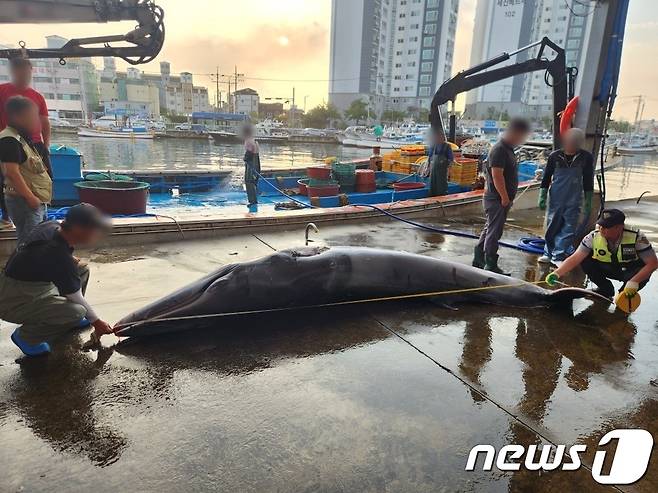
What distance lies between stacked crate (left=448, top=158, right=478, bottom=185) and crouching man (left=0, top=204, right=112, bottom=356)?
482 inches

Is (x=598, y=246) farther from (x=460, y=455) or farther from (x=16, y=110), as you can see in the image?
(x=16, y=110)

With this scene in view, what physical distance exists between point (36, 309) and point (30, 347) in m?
0.33

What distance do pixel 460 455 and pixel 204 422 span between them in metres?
1.54

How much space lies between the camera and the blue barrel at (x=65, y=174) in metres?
11.6

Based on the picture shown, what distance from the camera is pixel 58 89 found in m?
96.1

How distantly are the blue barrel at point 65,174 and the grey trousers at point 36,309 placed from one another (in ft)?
31.9

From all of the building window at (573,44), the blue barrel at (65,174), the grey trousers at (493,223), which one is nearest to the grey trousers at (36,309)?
the grey trousers at (493,223)

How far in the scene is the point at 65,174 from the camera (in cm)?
1180

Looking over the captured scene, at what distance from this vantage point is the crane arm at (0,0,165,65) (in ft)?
20.8

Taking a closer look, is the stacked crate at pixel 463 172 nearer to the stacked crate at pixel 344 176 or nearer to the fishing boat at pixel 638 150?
A: the stacked crate at pixel 344 176

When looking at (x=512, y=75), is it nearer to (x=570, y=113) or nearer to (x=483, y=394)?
(x=570, y=113)

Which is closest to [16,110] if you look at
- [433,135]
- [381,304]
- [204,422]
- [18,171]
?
[18,171]

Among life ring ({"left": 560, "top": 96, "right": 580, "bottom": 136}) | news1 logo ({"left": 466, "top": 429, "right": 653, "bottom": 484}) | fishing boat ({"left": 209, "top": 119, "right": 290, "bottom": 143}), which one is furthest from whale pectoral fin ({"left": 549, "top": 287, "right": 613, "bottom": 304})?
fishing boat ({"left": 209, "top": 119, "right": 290, "bottom": 143})

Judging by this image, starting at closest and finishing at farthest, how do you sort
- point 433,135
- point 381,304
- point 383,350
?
1. point 383,350
2. point 381,304
3. point 433,135
